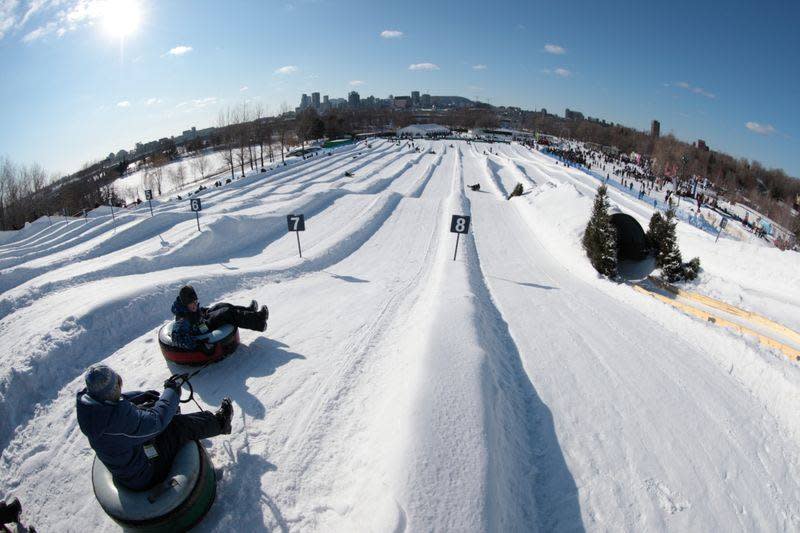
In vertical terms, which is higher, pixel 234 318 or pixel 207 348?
pixel 234 318

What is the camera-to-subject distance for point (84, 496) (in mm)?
4457

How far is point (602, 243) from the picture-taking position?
1412 centimetres

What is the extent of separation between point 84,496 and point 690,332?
11843mm

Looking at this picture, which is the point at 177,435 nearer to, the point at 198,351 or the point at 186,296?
the point at 198,351

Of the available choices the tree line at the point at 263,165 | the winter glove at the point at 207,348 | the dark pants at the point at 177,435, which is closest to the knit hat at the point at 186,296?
the winter glove at the point at 207,348

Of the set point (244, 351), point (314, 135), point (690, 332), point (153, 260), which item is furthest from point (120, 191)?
point (690, 332)

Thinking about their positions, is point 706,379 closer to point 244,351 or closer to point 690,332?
point 690,332

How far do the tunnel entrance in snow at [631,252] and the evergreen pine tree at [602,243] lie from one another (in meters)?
1.01

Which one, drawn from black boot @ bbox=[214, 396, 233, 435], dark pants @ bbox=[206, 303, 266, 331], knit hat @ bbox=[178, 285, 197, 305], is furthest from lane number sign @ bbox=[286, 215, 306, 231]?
black boot @ bbox=[214, 396, 233, 435]

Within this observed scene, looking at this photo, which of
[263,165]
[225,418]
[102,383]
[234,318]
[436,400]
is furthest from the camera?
[263,165]

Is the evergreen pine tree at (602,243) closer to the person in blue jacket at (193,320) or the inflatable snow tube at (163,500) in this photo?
the person in blue jacket at (193,320)

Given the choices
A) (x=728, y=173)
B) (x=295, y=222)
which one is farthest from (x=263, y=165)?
(x=728, y=173)

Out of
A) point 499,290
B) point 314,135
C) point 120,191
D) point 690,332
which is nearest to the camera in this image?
point 690,332

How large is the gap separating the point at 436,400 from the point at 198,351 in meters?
4.22
